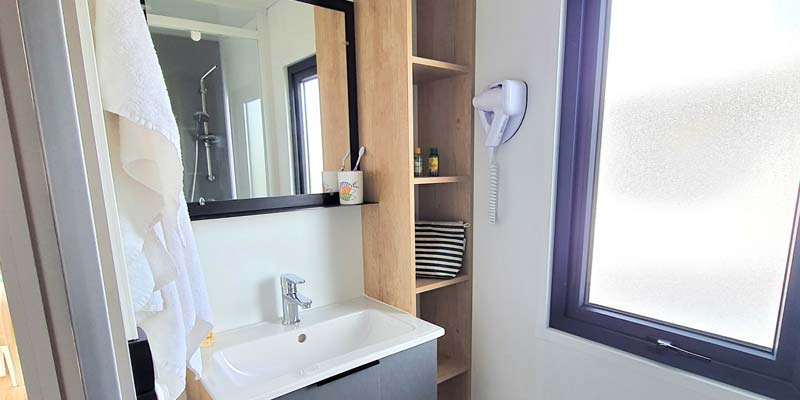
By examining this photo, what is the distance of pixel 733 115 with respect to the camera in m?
0.95

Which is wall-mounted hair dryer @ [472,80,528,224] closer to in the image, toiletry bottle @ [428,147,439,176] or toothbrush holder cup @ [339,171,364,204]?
toiletry bottle @ [428,147,439,176]

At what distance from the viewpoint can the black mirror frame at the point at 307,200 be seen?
115cm

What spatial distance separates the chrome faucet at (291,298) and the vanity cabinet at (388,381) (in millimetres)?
310

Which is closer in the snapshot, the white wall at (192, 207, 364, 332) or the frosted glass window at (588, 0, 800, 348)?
the frosted glass window at (588, 0, 800, 348)

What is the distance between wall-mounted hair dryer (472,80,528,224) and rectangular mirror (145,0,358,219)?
50 cm

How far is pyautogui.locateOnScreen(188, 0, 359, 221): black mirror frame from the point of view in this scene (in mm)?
1146

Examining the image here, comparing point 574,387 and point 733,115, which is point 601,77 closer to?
point 733,115

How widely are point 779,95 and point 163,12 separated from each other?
1616 millimetres

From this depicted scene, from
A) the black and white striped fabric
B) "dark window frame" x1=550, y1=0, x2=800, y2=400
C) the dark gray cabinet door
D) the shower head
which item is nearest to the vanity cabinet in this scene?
the dark gray cabinet door

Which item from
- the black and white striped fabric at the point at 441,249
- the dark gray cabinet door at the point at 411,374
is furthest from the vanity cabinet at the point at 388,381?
the black and white striped fabric at the point at 441,249

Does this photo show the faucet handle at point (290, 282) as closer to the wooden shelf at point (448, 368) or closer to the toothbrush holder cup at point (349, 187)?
the toothbrush holder cup at point (349, 187)

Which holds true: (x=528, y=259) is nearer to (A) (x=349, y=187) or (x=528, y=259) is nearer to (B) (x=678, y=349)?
(B) (x=678, y=349)

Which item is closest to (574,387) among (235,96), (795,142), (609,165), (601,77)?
(609,165)

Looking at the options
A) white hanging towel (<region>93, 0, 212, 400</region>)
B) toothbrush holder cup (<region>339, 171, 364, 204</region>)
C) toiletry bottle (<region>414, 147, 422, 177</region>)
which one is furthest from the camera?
toiletry bottle (<region>414, 147, 422, 177</region>)
